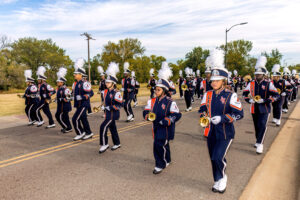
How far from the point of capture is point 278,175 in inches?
182

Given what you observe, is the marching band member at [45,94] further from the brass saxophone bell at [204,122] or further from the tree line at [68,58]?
the tree line at [68,58]

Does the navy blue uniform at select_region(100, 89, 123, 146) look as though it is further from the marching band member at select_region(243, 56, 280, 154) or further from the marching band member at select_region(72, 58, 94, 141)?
the marching band member at select_region(243, 56, 280, 154)

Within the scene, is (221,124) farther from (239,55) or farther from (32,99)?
(239,55)

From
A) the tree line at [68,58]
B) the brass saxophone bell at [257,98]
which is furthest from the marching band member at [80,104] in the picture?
the tree line at [68,58]

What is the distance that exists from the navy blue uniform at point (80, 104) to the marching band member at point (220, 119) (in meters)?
4.38

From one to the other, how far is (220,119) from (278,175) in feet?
6.64

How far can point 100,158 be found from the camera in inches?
227

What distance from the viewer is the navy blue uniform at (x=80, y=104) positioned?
7195 millimetres

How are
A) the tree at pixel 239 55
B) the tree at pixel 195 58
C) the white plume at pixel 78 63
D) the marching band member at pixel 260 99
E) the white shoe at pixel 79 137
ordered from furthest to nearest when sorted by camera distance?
the tree at pixel 195 58
the tree at pixel 239 55
the white plume at pixel 78 63
the white shoe at pixel 79 137
the marching band member at pixel 260 99

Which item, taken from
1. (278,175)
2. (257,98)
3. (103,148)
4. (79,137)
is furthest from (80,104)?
(278,175)

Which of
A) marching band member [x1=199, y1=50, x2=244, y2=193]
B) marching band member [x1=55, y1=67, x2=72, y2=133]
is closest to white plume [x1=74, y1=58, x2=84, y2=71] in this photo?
marching band member [x1=55, y1=67, x2=72, y2=133]

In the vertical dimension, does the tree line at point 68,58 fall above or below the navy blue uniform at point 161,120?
above


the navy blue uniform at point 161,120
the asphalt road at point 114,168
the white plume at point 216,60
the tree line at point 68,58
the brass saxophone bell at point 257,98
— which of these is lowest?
the asphalt road at point 114,168

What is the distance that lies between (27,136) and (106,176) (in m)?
4.69
